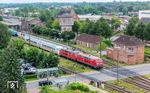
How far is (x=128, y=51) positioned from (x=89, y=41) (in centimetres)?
1497

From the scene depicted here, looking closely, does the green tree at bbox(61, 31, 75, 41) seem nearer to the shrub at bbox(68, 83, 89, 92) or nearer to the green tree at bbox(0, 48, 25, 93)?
the shrub at bbox(68, 83, 89, 92)

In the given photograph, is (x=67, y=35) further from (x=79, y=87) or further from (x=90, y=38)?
(x=79, y=87)

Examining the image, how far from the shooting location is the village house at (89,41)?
71.9m

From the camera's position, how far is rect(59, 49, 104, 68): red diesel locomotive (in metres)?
55.2

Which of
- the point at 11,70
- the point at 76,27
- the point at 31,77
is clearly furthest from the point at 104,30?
the point at 11,70

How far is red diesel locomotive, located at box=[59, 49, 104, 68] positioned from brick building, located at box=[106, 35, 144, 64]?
5794 millimetres

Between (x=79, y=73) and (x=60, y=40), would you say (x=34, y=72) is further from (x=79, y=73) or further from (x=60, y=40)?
(x=60, y=40)

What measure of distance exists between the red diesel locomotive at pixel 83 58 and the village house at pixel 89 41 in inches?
363

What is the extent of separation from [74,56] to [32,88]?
54.7ft

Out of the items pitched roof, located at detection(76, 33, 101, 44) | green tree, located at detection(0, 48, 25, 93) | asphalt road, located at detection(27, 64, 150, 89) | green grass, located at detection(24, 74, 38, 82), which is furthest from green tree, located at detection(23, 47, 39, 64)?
green tree, located at detection(0, 48, 25, 93)

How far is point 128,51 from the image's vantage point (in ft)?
198

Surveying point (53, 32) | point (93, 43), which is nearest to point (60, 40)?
point (53, 32)

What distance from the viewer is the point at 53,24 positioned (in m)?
103

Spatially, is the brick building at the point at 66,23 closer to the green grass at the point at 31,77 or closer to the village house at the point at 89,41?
the village house at the point at 89,41
